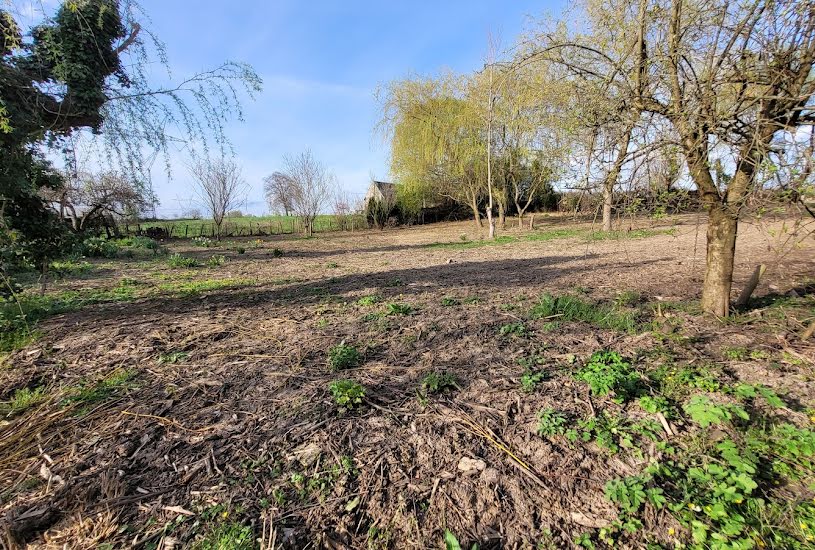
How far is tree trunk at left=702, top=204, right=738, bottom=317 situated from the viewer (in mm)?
3957

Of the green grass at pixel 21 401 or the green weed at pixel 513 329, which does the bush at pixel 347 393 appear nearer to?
the green weed at pixel 513 329

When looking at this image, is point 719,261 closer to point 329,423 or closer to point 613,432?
point 613,432

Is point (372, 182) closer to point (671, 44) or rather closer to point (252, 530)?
point (671, 44)

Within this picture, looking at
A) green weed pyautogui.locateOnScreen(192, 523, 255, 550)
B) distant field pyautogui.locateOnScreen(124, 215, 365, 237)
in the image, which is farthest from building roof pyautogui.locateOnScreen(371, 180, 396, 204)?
green weed pyautogui.locateOnScreen(192, 523, 255, 550)

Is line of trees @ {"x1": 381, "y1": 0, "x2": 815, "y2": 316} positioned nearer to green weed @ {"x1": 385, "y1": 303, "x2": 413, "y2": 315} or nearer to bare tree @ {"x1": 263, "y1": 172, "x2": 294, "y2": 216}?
green weed @ {"x1": 385, "y1": 303, "x2": 413, "y2": 315}

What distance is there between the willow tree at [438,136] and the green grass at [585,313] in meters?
19.1

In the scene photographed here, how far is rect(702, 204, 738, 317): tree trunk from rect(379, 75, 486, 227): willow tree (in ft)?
63.6

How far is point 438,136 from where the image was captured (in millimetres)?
23297

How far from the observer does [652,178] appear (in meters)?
3.87

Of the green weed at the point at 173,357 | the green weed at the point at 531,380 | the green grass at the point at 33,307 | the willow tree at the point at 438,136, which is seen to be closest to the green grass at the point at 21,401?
the green weed at the point at 173,357

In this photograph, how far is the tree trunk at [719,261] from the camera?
396 cm

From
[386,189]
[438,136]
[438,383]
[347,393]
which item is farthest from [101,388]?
[386,189]

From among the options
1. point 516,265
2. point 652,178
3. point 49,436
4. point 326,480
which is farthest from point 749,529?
point 516,265

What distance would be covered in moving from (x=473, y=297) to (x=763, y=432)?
11.6ft
